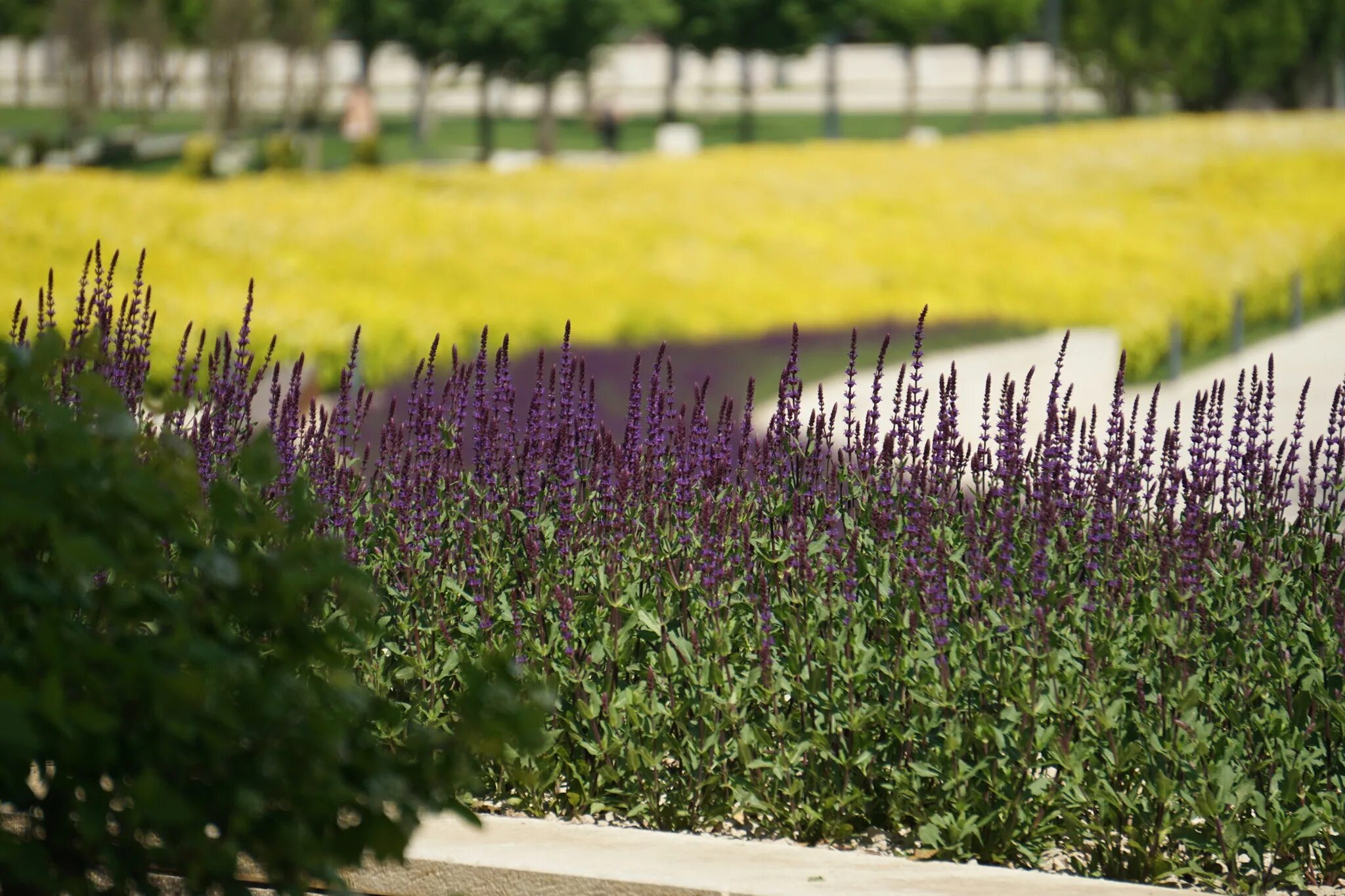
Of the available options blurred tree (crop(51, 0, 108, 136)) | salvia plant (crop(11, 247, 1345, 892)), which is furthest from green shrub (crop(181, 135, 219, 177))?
salvia plant (crop(11, 247, 1345, 892))

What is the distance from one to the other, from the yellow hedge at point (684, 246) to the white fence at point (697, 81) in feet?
127

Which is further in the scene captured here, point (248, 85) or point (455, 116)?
point (455, 116)

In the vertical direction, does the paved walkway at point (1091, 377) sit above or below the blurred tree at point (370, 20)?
below

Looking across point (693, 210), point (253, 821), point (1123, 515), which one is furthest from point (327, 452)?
point (693, 210)

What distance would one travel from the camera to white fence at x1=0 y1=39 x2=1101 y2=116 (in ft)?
215

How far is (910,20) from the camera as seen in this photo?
5012 cm

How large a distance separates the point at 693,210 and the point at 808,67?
2303 inches

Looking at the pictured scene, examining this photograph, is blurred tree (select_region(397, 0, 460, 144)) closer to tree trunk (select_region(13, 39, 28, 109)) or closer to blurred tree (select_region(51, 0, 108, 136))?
blurred tree (select_region(51, 0, 108, 136))

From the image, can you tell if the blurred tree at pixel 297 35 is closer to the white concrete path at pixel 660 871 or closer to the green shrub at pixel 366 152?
the green shrub at pixel 366 152

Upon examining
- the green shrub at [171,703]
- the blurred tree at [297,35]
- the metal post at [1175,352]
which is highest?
the blurred tree at [297,35]

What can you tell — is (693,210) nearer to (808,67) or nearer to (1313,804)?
(1313,804)

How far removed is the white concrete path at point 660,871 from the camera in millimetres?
3465

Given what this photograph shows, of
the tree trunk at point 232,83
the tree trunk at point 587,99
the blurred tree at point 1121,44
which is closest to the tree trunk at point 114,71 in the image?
the tree trunk at point 232,83

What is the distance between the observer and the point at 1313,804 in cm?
384
